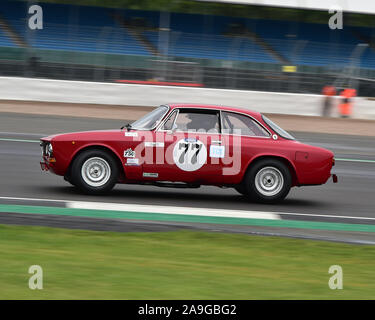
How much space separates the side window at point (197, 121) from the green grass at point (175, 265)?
2.23 meters

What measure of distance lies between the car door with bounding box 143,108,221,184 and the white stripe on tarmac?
0.46 m

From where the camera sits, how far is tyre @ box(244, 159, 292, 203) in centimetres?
1075

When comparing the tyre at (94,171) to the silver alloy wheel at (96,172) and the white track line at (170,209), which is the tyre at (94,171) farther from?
the white track line at (170,209)

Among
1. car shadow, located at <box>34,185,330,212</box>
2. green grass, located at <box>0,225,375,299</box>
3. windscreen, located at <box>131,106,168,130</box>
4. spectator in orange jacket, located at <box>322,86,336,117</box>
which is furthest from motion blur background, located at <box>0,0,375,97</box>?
green grass, located at <box>0,225,375,299</box>

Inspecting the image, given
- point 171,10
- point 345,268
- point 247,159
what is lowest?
point 345,268

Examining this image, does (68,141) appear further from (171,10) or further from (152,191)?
(171,10)

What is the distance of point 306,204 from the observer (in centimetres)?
1152

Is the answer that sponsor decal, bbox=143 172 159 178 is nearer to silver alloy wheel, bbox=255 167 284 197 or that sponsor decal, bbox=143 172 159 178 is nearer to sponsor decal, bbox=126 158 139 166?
sponsor decal, bbox=126 158 139 166

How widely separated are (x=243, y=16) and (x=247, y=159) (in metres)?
25.7

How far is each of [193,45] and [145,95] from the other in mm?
4243

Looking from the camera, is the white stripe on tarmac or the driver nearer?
the white stripe on tarmac

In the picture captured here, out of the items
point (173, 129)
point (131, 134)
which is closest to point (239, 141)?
point (173, 129)

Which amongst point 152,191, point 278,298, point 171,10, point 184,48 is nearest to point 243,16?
point 171,10

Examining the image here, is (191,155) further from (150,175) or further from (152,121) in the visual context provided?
(152,121)
